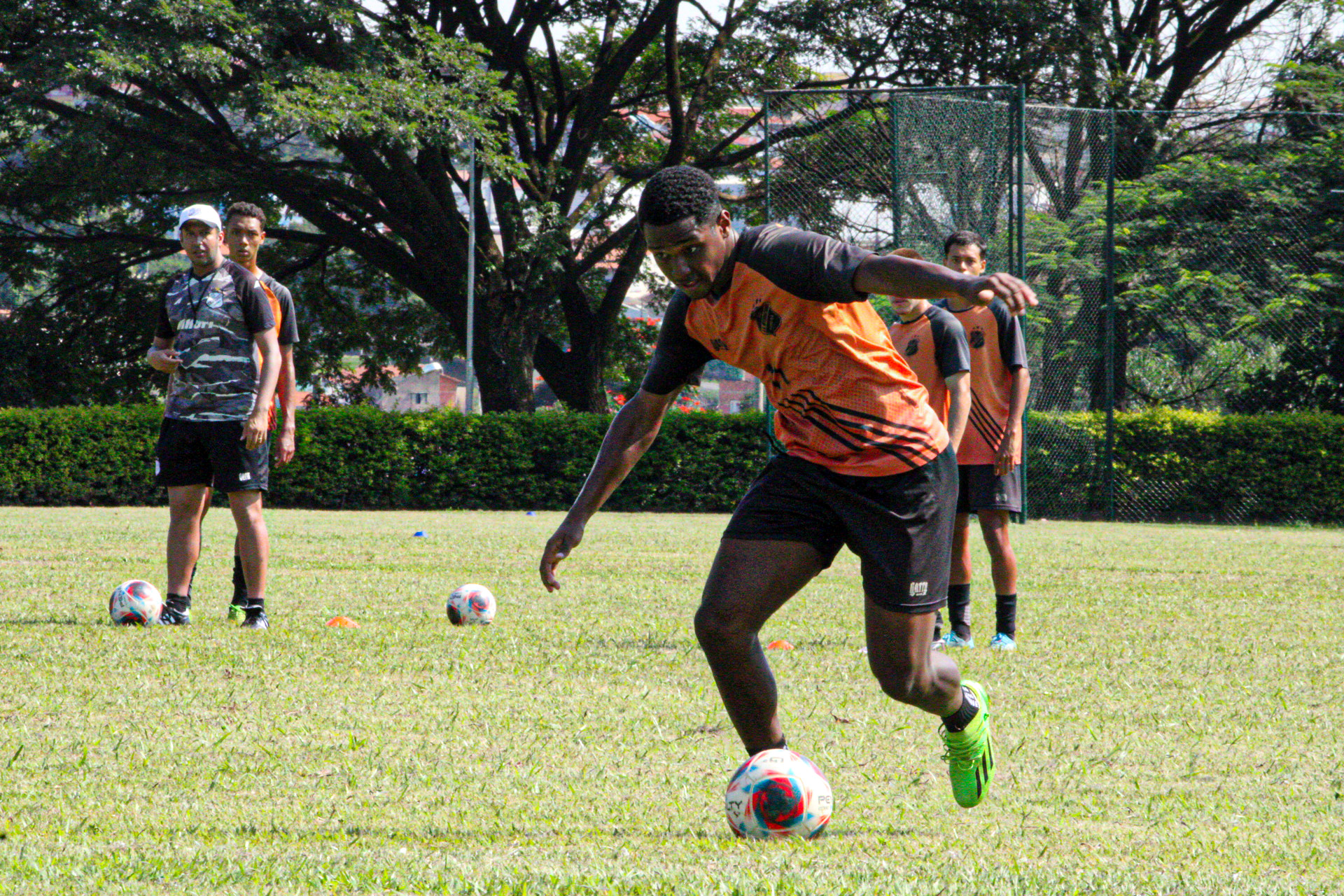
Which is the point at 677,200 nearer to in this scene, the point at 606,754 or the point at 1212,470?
the point at 606,754

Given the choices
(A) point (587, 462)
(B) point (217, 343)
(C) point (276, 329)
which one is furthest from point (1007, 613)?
(A) point (587, 462)

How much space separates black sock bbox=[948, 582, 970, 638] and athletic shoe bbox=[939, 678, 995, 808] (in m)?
3.17

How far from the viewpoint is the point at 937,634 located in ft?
23.5

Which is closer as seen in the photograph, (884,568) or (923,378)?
(884,568)

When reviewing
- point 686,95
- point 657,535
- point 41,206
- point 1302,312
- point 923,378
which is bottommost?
point 657,535

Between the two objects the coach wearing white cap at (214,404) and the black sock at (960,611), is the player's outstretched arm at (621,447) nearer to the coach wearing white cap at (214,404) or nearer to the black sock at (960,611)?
the black sock at (960,611)

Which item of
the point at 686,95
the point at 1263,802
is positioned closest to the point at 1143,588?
the point at 1263,802

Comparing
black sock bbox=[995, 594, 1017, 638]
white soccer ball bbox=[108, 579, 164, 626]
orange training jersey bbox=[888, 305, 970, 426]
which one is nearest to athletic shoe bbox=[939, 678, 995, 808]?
orange training jersey bbox=[888, 305, 970, 426]

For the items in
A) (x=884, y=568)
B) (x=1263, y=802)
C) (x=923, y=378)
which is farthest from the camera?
(x=923, y=378)

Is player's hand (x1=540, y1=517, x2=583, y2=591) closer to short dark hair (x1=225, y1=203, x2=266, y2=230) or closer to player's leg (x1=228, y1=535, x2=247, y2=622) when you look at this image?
player's leg (x1=228, y1=535, x2=247, y2=622)

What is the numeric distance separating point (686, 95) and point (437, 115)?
797cm

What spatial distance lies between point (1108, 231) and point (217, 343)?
16342 millimetres

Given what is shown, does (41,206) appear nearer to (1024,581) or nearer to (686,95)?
(686,95)

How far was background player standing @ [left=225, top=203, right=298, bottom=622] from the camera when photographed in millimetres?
7309
